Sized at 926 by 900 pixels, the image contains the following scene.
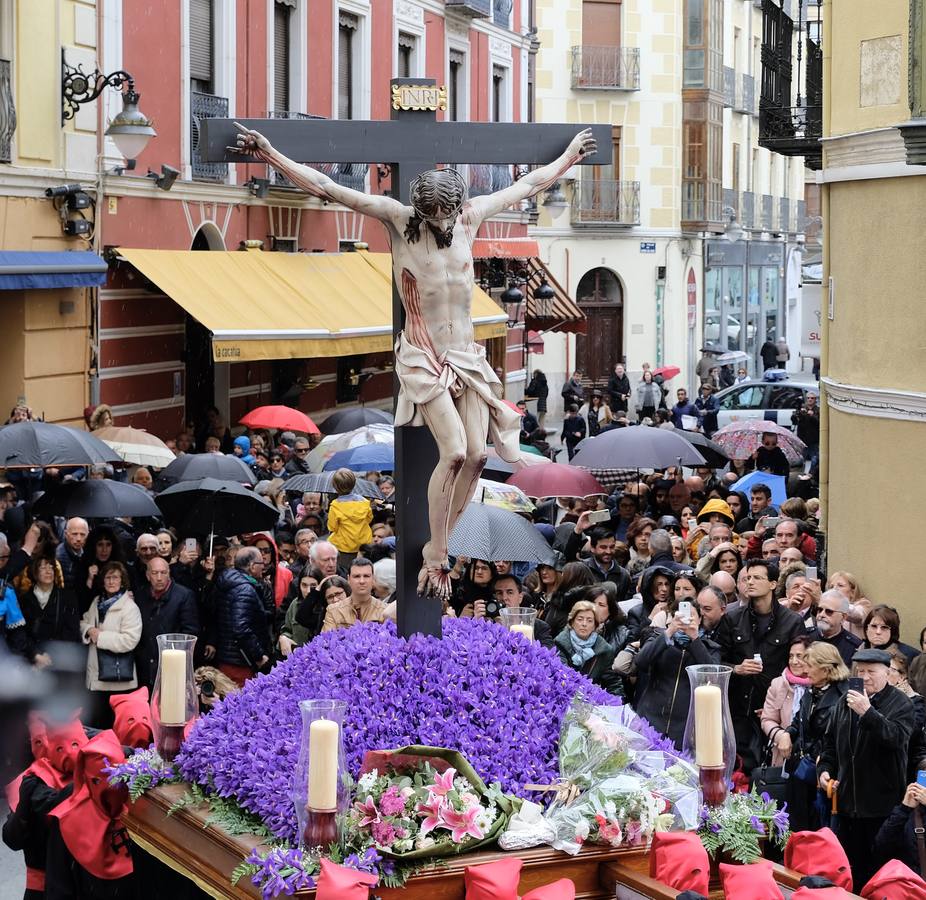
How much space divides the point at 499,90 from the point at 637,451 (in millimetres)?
18337

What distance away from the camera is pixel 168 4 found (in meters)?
21.6

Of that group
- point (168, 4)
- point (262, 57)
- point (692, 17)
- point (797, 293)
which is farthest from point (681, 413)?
point (797, 293)

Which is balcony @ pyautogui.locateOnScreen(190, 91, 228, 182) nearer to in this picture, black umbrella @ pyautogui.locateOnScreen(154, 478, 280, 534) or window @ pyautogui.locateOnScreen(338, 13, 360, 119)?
window @ pyautogui.locateOnScreen(338, 13, 360, 119)

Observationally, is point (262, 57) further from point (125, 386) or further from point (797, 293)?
point (797, 293)

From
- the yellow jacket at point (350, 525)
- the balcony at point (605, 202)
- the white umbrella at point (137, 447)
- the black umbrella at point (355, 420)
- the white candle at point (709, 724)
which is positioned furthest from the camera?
the balcony at point (605, 202)

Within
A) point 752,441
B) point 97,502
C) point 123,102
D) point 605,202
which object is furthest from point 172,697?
point 605,202

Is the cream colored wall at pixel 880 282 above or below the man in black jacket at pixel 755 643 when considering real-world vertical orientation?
above

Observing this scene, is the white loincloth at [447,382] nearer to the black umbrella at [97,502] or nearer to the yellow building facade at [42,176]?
the black umbrella at [97,502]

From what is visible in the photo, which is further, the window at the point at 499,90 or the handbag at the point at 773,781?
the window at the point at 499,90

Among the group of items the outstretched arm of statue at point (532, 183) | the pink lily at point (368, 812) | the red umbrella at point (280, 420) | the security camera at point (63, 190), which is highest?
the security camera at point (63, 190)

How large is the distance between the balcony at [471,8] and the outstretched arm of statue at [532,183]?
23.6m

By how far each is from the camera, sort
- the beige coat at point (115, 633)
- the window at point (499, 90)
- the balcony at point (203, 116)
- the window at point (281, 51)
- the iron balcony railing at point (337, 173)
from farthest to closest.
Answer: the window at point (499, 90) < the window at point (281, 51) < the iron balcony railing at point (337, 173) < the balcony at point (203, 116) < the beige coat at point (115, 633)

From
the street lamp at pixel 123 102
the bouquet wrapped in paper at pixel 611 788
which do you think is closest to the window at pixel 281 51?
the street lamp at pixel 123 102

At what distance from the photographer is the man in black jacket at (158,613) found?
11.2 metres
